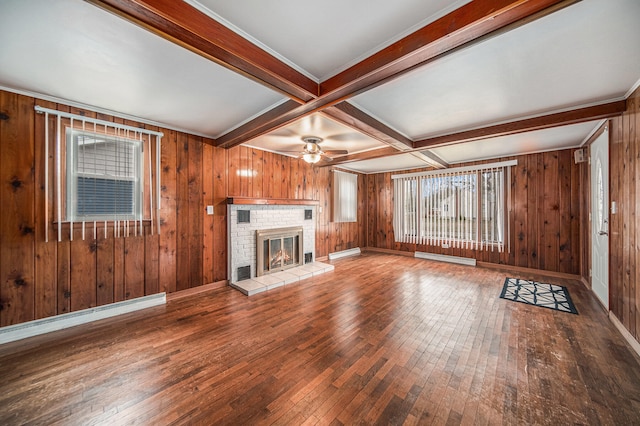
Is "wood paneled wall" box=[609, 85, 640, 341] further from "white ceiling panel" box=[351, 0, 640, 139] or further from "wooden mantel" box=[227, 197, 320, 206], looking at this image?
"wooden mantel" box=[227, 197, 320, 206]

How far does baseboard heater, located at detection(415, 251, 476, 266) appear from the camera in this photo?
5238 millimetres

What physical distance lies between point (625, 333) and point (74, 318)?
19.2 feet

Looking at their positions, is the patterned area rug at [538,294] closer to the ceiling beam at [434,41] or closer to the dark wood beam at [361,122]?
the dark wood beam at [361,122]

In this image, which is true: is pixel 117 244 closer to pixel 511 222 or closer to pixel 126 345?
pixel 126 345

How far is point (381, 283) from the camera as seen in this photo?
4.02m

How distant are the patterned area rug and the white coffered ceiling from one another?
8.11 feet

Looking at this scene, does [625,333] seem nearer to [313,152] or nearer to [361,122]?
[361,122]

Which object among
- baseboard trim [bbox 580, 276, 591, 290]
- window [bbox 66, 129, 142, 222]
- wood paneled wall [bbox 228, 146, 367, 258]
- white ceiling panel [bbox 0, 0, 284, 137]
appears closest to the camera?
white ceiling panel [bbox 0, 0, 284, 137]

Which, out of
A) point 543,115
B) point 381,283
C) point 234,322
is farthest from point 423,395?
point 543,115

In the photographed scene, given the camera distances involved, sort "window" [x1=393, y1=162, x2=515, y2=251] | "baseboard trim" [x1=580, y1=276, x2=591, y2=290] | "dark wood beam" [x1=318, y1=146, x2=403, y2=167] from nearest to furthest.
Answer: "baseboard trim" [x1=580, y1=276, x2=591, y2=290]
"dark wood beam" [x1=318, y1=146, x2=403, y2=167]
"window" [x1=393, y1=162, x2=515, y2=251]

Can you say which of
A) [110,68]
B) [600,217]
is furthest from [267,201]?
[600,217]

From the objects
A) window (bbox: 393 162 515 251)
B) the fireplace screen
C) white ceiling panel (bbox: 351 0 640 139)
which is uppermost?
white ceiling panel (bbox: 351 0 640 139)

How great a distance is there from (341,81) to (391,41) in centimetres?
45

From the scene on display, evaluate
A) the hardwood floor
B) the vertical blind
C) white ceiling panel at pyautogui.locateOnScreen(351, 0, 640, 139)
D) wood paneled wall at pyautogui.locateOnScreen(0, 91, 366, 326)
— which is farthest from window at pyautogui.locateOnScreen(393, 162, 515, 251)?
the vertical blind
